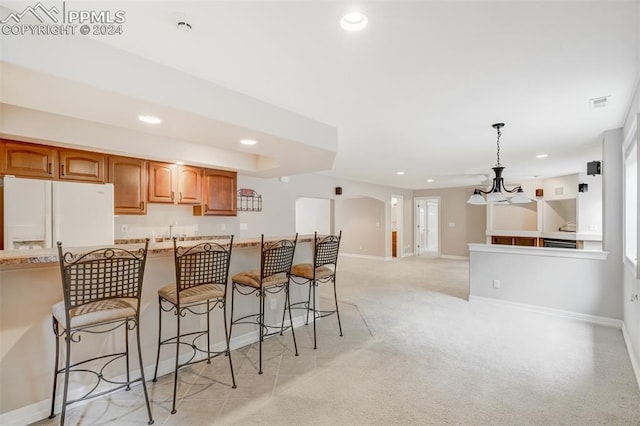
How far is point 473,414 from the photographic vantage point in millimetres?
2049

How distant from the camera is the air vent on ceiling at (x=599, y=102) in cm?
258

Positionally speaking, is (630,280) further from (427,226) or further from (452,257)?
(427,226)

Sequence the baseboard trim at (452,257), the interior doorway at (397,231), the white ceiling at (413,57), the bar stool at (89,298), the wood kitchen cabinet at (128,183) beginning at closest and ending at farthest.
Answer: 1. the white ceiling at (413,57)
2. the bar stool at (89,298)
3. the wood kitchen cabinet at (128,183)
4. the baseboard trim at (452,257)
5. the interior doorway at (397,231)

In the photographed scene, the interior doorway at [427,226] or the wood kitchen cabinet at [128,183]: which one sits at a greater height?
the wood kitchen cabinet at [128,183]

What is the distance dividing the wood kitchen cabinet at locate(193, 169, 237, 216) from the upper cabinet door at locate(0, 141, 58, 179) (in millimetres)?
1748

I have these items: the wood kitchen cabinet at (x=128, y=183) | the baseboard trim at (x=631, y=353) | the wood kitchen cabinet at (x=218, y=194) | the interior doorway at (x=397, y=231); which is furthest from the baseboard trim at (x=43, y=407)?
the interior doorway at (x=397, y=231)

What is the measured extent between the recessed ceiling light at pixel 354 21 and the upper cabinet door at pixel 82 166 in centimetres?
328

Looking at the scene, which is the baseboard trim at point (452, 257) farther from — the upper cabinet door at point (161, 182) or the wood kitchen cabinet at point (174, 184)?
the upper cabinet door at point (161, 182)

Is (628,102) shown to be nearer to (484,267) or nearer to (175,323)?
(484,267)

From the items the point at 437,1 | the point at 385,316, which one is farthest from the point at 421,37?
the point at 385,316

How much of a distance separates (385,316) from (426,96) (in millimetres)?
2829

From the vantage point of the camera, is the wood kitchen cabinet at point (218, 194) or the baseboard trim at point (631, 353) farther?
the wood kitchen cabinet at point (218, 194)

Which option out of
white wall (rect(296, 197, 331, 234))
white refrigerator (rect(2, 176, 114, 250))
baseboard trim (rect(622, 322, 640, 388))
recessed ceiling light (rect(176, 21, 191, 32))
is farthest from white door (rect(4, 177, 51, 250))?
white wall (rect(296, 197, 331, 234))

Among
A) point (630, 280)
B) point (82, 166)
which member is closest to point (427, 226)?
point (630, 280)
